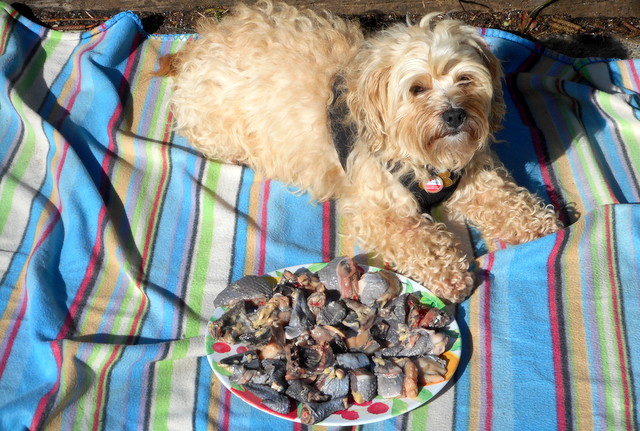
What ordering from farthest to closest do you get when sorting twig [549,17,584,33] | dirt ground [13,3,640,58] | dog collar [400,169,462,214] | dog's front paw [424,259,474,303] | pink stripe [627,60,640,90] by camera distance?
twig [549,17,584,33], dirt ground [13,3,640,58], pink stripe [627,60,640,90], dog collar [400,169,462,214], dog's front paw [424,259,474,303]

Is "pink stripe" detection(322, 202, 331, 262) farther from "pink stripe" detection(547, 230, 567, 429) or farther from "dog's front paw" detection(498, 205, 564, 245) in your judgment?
"pink stripe" detection(547, 230, 567, 429)

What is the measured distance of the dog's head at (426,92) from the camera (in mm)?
2775

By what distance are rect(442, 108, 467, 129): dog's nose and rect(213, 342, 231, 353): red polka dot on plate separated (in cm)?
142

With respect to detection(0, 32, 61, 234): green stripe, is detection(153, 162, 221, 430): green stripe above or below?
below

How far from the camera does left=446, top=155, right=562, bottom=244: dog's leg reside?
3410 mm

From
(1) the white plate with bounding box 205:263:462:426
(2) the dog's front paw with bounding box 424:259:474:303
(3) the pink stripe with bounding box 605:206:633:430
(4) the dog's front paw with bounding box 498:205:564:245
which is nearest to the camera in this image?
(1) the white plate with bounding box 205:263:462:426

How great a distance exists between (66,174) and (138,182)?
432mm

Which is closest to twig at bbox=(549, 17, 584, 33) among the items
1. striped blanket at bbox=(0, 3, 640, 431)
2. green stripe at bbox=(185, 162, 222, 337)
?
striped blanket at bbox=(0, 3, 640, 431)

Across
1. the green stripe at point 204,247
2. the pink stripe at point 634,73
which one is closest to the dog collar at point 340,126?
the green stripe at point 204,247

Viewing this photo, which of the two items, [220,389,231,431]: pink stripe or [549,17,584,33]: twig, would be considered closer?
[220,389,231,431]: pink stripe

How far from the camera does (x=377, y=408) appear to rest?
102 inches

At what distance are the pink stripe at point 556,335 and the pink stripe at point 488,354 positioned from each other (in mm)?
281

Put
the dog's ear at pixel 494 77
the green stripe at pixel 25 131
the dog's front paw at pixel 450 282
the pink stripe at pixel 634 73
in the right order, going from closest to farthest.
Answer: the dog's ear at pixel 494 77, the dog's front paw at pixel 450 282, the green stripe at pixel 25 131, the pink stripe at pixel 634 73

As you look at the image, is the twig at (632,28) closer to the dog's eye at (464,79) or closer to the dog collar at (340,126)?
the dog's eye at (464,79)
